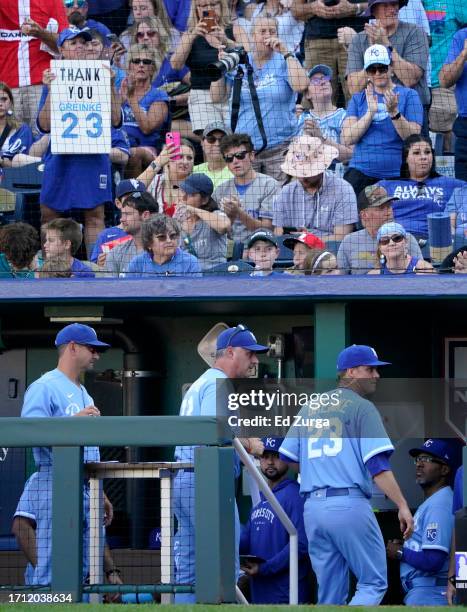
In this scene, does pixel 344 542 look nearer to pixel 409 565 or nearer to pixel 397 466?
pixel 409 565

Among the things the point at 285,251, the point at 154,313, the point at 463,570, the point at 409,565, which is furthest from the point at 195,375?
the point at 463,570

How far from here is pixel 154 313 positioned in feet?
31.3

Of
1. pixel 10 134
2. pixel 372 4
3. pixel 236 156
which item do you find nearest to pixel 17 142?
pixel 10 134

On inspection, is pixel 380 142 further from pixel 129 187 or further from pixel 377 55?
pixel 129 187

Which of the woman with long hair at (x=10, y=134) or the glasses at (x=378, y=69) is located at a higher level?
the glasses at (x=378, y=69)

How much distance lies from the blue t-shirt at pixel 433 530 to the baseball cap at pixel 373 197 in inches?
101

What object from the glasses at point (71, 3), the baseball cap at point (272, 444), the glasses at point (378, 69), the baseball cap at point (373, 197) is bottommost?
the baseball cap at point (272, 444)

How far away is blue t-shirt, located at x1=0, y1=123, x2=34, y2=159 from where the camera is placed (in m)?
10.2

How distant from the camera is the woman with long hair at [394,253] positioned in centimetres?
890

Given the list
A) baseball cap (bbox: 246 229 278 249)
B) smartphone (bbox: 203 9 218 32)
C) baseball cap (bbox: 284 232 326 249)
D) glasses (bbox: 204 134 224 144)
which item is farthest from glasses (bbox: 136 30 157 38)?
baseball cap (bbox: 284 232 326 249)

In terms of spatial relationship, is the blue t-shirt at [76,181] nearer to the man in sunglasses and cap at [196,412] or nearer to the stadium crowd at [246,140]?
the stadium crowd at [246,140]

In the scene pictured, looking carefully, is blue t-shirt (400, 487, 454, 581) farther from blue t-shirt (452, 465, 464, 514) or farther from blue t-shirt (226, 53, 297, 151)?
blue t-shirt (226, 53, 297, 151)

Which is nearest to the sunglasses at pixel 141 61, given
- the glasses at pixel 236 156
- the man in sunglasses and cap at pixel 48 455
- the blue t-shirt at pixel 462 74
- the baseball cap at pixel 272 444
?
the glasses at pixel 236 156

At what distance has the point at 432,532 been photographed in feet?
24.2
